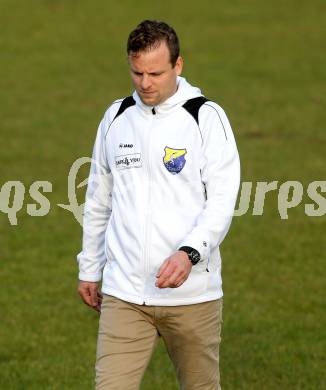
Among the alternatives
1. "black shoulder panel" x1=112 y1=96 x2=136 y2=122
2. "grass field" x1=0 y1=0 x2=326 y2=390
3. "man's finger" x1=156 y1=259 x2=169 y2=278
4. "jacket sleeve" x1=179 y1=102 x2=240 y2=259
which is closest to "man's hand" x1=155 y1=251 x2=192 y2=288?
"man's finger" x1=156 y1=259 x2=169 y2=278

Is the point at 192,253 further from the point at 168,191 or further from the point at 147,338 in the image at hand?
the point at 147,338

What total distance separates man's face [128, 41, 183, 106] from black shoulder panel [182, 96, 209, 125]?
107 mm

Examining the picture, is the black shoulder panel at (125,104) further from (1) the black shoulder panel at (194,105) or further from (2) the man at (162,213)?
(1) the black shoulder panel at (194,105)

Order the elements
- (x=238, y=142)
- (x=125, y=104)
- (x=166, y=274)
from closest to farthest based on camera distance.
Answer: (x=166, y=274), (x=125, y=104), (x=238, y=142)

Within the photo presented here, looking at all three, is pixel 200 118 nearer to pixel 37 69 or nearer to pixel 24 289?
pixel 24 289

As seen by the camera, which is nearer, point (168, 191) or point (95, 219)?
point (168, 191)

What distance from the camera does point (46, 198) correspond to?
Answer: 17.4m

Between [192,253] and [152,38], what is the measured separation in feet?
3.65

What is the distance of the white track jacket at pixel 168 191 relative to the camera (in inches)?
254

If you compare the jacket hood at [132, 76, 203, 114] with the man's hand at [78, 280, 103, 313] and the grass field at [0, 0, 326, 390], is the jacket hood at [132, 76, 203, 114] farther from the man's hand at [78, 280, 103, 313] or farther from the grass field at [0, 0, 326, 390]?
the grass field at [0, 0, 326, 390]

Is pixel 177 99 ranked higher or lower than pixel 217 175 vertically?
higher

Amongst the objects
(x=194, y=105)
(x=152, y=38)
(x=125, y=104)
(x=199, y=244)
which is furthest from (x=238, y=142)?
(x=199, y=244)

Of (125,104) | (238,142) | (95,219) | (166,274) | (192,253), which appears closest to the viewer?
(166,274)

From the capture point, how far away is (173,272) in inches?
238
